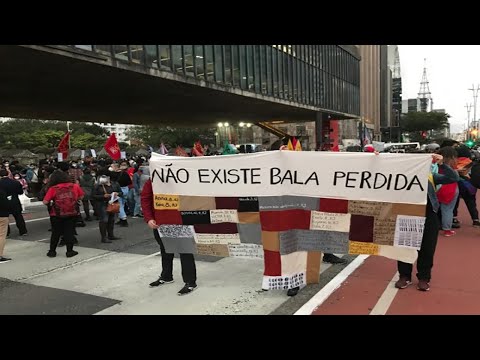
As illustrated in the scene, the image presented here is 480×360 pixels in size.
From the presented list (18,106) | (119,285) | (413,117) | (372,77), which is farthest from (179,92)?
(413,117)

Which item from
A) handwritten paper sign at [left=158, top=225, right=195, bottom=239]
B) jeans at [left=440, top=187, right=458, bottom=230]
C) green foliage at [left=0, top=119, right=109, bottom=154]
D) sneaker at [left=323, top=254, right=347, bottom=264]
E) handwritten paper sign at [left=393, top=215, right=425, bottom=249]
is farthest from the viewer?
green foliage at [left=0, top=119, right=109, bottom=154]

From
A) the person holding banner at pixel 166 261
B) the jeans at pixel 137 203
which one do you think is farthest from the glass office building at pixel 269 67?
the person holding banner at pixel 166 261

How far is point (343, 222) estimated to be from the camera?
195 inches

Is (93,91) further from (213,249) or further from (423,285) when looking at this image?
(423,285)

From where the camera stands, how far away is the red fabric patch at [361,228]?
16.0 feet

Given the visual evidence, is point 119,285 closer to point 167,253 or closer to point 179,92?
point 167,253

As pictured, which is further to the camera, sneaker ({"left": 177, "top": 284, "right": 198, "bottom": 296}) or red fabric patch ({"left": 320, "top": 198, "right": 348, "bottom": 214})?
sneaker ({"left": 177, "top": 284, "right": 198, "bottom": 296})

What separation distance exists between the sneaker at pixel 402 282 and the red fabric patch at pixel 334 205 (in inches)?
47.5

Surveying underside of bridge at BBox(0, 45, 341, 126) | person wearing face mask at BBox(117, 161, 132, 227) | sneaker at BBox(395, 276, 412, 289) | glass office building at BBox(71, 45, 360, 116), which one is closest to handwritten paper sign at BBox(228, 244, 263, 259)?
sneaker at BBox(395, 276, 412, 289)

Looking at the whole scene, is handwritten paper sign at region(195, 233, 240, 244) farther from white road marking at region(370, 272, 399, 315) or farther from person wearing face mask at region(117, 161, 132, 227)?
person wearing face mask at region(117, 161, 132, 227)

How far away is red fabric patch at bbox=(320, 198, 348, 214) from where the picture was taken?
4938mm

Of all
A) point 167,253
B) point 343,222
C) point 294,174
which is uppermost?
point 294,174

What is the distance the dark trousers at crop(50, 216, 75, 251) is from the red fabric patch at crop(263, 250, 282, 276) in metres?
4.20

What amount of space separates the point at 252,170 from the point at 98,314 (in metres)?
2.40
